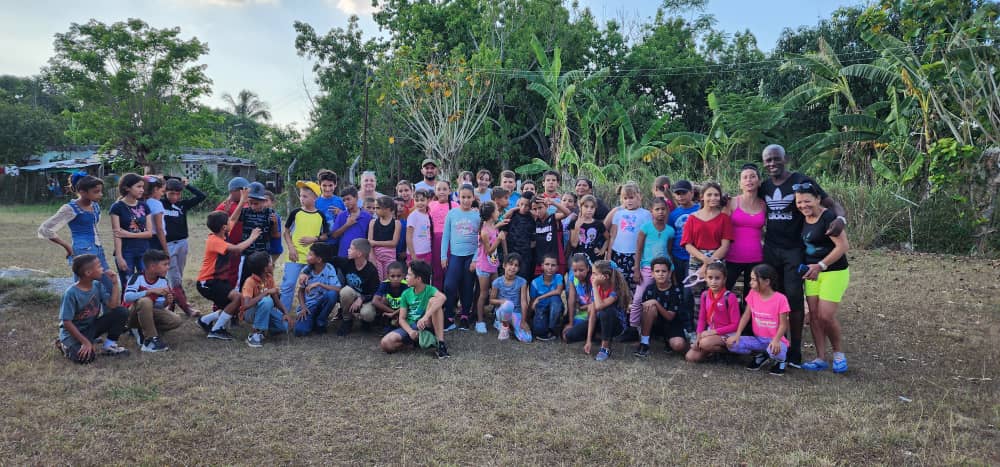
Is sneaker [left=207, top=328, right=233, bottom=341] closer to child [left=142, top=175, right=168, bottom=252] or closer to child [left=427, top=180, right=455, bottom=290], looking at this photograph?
child [left=142, top=175, right=168, bottom=252]

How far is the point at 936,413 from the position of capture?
3.96m

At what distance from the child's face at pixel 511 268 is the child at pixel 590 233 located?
28.3 inches

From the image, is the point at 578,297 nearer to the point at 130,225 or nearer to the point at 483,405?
the point at 483,405

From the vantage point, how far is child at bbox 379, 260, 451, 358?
5.29 meters

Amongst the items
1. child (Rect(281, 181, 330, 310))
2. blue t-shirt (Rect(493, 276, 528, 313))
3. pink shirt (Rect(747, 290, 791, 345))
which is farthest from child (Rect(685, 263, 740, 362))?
child (Rect(281, 181, 330, 310))

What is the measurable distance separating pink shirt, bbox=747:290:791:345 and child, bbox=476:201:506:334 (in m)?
2.51

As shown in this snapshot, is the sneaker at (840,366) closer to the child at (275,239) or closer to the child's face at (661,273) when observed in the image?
the child's face at (661,273)

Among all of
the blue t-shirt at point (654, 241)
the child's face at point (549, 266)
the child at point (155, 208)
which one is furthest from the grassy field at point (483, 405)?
the child at point (155, 208)

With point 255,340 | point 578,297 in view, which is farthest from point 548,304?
point 255,340

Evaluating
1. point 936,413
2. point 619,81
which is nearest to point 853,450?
point 936,413

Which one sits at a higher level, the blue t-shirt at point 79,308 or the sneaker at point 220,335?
the blue t-shirt at point 79,308

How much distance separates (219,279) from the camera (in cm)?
593

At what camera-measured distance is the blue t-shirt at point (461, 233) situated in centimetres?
628

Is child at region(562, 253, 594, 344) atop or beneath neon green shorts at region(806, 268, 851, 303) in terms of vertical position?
beneath
